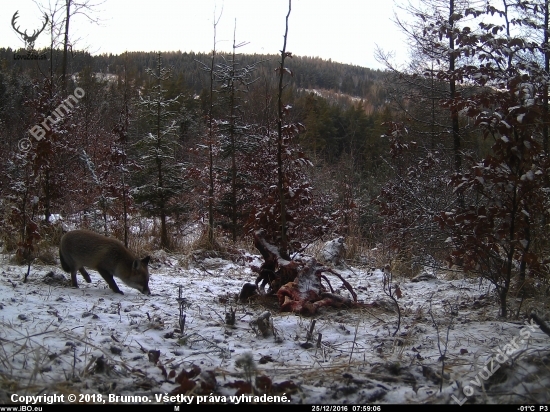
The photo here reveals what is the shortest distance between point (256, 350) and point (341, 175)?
1753 cm

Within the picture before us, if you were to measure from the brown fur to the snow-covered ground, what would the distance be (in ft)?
0.80

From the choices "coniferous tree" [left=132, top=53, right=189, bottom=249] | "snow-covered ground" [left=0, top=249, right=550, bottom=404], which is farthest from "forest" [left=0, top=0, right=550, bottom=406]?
"snow-covered ground" [left=0, top=249, right=550, bottom=404]

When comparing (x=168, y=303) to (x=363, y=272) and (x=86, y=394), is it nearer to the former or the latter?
(x=86, y=394)

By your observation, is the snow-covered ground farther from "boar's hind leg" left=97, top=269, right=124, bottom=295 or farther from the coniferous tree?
the coniferous tree

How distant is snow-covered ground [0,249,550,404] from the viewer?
2.77 meters

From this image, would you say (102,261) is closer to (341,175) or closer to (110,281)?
(110,281)

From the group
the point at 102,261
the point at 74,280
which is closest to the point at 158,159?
the point at 102,261

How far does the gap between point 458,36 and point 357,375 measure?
4.51m

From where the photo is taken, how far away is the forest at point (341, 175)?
4.51 metres

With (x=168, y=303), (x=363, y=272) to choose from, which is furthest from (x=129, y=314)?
(x=363, y=272)

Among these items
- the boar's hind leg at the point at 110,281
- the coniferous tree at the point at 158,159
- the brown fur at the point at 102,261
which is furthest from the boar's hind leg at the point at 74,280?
the coniferous tree at the point at 158,159

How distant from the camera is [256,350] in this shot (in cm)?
371

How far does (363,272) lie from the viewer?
8211 mm

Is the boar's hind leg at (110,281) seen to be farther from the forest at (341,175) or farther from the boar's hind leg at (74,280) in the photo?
the forest at (341,175)
